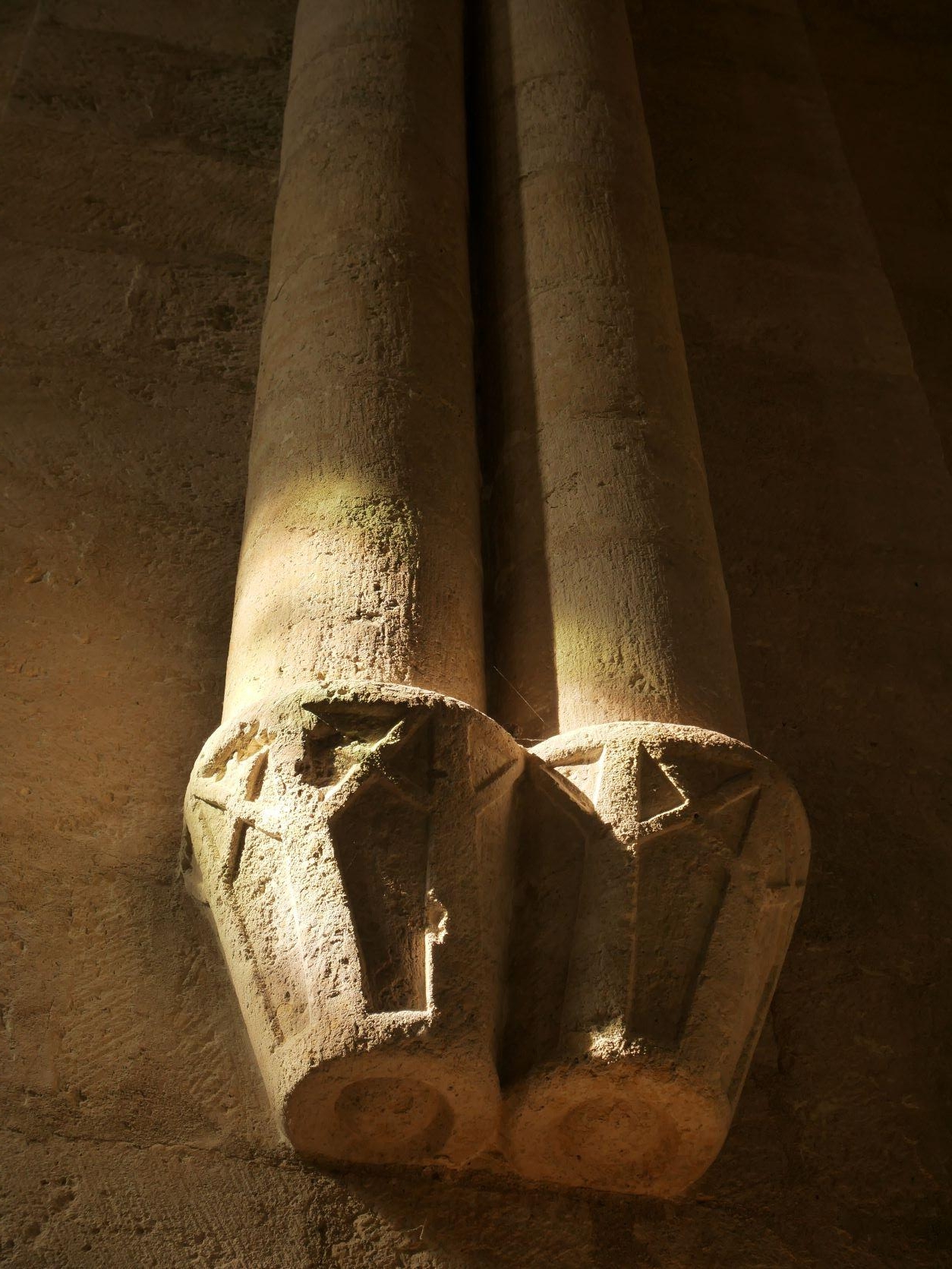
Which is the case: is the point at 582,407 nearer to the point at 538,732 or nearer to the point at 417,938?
the point at 538,732

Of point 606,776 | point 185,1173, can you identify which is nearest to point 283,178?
point 606,776

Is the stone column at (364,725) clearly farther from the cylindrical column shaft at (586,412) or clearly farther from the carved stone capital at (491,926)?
the cylindrical column shaft at (586,412)

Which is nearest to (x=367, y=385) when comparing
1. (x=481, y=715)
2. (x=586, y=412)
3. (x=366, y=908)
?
(x=586, y=412)

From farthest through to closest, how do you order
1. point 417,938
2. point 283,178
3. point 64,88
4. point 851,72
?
1. point 851,72
2. point 64,88
3. point 283,178
4. point 417,938

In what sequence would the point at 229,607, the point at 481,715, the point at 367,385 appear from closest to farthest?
the point at 481,715 → the point at 367,385 → the point at 229,607

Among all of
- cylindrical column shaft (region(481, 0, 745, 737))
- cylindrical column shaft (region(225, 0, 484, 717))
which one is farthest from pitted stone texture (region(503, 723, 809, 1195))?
cylindrical column shaft (region(225, 0, 484, 717))

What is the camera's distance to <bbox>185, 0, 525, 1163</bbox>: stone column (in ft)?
5.42

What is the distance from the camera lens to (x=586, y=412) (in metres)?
2.38

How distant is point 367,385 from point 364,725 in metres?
0.74

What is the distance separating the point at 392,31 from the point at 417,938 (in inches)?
84.0

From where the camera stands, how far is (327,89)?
9.12ft

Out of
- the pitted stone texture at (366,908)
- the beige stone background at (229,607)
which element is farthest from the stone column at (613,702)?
the beige stone background at (229,607)

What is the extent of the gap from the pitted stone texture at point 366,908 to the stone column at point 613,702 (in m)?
0.11

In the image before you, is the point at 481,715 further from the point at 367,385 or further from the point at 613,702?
the point at 367,385
